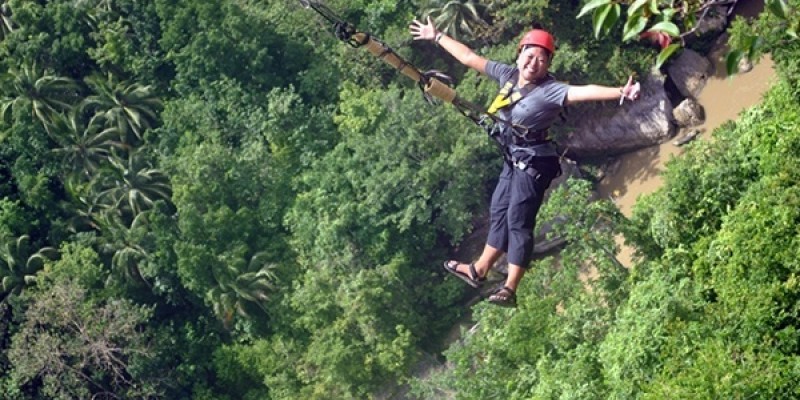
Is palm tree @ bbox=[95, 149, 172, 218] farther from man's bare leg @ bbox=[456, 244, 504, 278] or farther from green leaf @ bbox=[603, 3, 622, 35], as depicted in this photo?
green leaf @ bbox=[603, 3, 622, 35]

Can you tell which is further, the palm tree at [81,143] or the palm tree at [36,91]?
the palm tree at [36,91]

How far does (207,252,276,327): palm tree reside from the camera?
3812 cm

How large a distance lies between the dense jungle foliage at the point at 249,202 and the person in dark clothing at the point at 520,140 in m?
14.6

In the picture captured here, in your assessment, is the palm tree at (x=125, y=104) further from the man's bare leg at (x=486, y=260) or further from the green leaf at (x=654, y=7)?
the green leaf at (x=654, y=7)

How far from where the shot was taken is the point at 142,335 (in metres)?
39.1

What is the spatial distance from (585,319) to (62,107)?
19.5 meters

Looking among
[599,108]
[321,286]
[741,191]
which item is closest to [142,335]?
[321,286]

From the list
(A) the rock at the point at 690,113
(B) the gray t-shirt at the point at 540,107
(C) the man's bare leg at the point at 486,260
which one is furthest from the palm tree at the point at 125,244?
(B) the gray t-shirt at the point at 540,107

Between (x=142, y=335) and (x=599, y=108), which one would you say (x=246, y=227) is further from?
(x=599, y=108)

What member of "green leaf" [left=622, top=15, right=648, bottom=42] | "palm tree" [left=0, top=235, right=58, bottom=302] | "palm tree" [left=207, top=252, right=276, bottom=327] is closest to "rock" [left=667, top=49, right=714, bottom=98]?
"palm tree" [left=207, top=252, right=276, bottom=327]

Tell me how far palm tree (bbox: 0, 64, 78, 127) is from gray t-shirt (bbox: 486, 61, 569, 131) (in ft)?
95.3

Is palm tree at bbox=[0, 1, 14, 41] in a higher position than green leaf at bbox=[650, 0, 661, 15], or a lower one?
lower

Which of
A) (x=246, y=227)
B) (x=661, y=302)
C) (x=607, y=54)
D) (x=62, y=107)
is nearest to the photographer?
(x=661, y=302)

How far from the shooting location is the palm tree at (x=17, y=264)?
3984 centimetres
